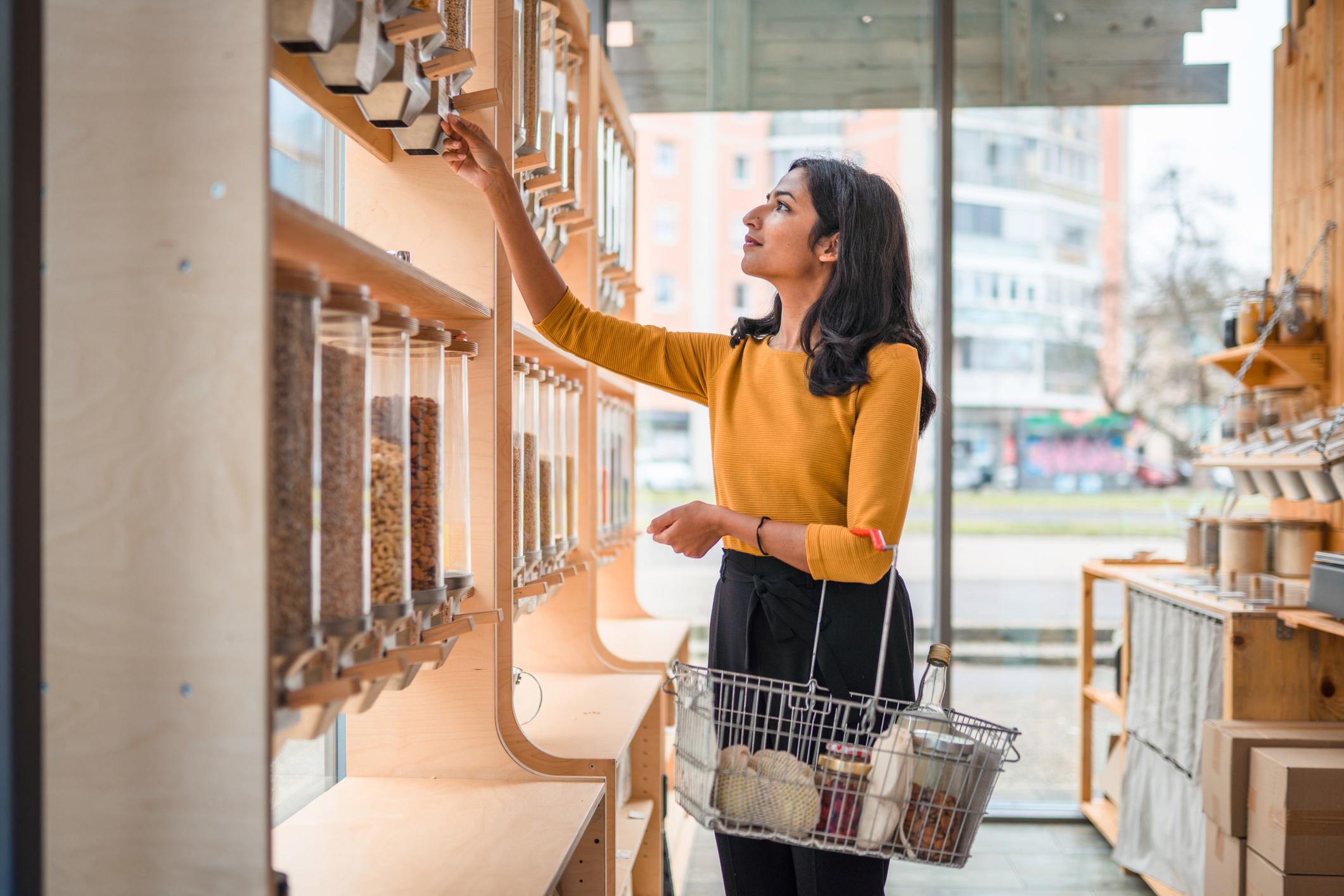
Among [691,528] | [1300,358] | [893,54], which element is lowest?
[691,528]

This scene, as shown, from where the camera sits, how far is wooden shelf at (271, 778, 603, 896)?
1.17 m

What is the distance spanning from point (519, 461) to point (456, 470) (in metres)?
0.39

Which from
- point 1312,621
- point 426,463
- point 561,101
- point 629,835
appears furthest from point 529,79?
point 1312,621

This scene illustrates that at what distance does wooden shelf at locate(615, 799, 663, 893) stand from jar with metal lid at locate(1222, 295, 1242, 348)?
2386 mm

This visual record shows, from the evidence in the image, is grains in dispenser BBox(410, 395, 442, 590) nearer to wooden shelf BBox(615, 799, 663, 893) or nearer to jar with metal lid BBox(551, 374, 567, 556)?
jar with metal lid BBox(551, 374, 567, 556)

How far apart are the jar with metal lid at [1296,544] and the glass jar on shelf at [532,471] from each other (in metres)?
2.38

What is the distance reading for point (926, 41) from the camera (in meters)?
3.74

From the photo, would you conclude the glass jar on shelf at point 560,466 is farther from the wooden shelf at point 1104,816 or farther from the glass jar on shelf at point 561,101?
the wooden shelf at point 1104,816

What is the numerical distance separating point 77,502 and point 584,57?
6.34 feet

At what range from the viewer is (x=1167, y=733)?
3.01 metres

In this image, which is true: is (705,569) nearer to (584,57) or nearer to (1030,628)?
(1030,628)

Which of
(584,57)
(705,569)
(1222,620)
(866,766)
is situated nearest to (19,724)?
(866,766)

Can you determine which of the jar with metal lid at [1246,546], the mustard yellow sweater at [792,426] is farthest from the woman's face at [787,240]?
the jar with metal lid at [1246,546]

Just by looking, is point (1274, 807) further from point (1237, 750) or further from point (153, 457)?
A: point (153, 457)
